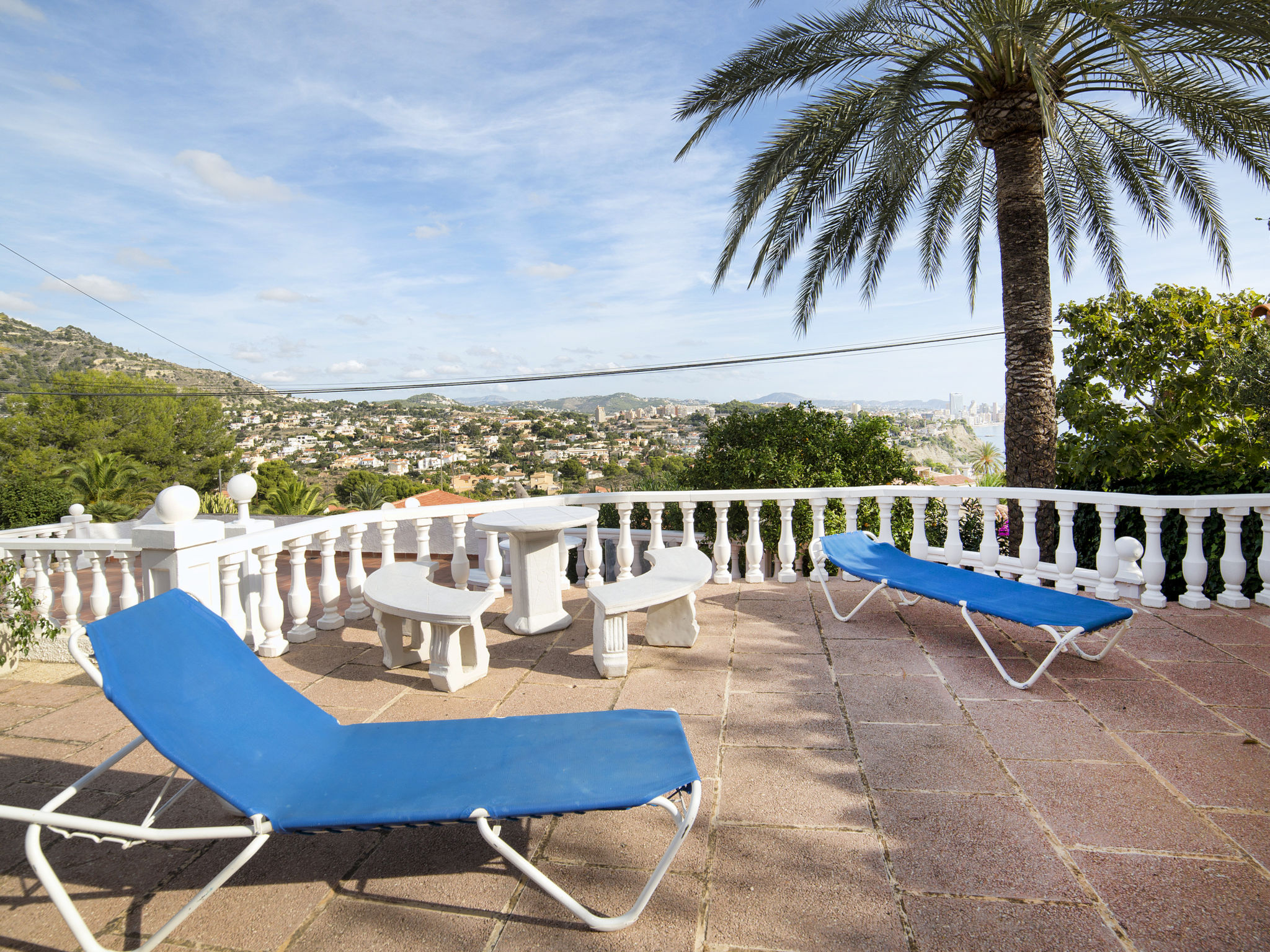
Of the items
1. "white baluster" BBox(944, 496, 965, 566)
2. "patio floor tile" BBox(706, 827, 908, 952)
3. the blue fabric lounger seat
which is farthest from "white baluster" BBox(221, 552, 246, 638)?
"white baluster" BBox(944, 496, 965, 566)

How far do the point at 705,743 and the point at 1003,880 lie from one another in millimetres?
1146

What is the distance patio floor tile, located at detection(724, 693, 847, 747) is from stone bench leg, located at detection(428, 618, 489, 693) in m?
1.31

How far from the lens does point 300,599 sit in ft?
13.8

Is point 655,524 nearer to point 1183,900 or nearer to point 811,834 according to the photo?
point 811,834

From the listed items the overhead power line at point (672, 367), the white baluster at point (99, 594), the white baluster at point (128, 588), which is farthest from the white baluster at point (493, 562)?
the overhead power line at point (672, 367)

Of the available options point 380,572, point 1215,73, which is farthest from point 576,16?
point 380,572

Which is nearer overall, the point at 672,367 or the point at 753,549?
the point at 753,549

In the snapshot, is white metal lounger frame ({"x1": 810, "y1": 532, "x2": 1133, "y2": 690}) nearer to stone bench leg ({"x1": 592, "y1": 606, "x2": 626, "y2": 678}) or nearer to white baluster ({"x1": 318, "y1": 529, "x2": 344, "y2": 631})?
stone bench leg ({"x1": 592, "y1": 606, "x2": 626, "y2": 678})

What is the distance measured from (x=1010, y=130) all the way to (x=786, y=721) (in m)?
7.27

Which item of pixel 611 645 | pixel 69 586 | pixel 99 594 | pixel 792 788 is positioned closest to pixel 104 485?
pixel 69 586

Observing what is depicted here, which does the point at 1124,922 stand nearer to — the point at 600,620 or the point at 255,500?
the point at 600,620

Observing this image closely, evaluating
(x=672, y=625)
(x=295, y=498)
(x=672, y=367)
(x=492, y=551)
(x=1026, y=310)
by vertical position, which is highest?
(x=672, y=367)

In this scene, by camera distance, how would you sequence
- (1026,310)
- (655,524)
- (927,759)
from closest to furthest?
(927,759), (655,524), (1026,310)

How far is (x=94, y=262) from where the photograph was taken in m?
53.5
